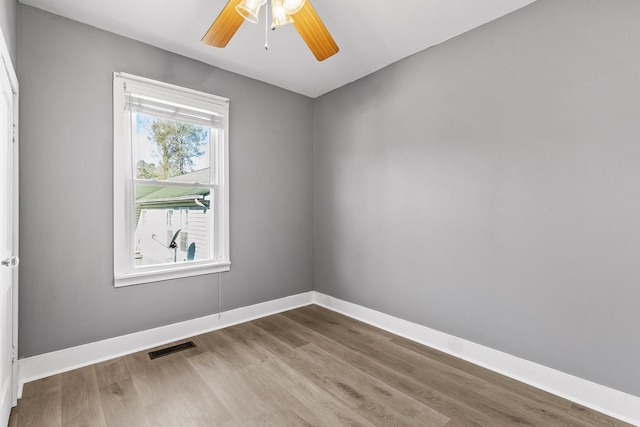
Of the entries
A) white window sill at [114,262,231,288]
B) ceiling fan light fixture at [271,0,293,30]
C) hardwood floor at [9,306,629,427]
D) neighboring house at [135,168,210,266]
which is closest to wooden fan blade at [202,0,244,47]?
ceiling fan light fixture at [271,0,293,30]

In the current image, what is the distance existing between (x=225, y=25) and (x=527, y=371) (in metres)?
3.08

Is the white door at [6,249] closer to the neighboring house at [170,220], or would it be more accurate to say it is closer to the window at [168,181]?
the window at [168,181]

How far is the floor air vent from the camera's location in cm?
248

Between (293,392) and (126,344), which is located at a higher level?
(126,344)

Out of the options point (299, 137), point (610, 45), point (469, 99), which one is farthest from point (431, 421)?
point (299, 137)

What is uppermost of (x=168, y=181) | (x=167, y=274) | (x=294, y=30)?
(x=294, y=30)

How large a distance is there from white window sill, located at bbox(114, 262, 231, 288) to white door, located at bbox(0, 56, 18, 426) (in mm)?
696

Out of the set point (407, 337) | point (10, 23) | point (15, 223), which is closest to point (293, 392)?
point (407, 337)

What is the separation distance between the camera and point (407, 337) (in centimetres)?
282

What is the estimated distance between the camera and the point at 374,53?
2.77 m

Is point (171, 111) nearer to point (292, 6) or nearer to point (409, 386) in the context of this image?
point (292, 6)

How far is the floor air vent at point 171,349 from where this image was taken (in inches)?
97.7

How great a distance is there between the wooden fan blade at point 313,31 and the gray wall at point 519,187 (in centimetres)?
112

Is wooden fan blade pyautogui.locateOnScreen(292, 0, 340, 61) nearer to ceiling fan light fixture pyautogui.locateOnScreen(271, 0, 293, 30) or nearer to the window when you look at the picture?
ceiling fan light fixture pyautogui.locateOnScreen(271, 0, 293, 30)
